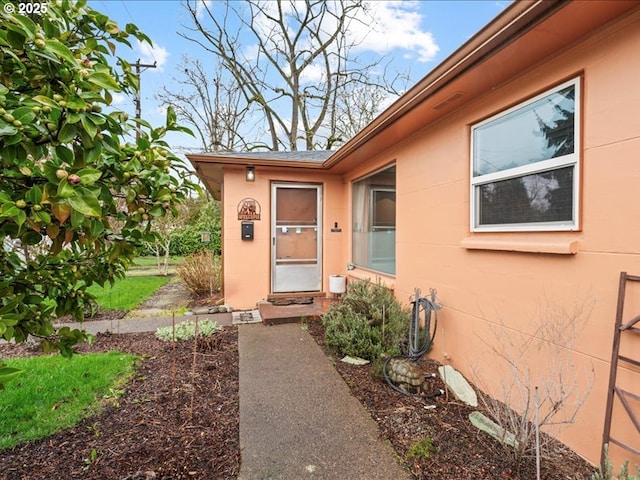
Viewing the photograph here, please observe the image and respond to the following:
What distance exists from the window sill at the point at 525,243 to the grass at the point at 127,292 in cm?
505

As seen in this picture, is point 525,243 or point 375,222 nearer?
point 525,243

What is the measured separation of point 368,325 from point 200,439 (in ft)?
6.86

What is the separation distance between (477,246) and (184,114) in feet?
58.2

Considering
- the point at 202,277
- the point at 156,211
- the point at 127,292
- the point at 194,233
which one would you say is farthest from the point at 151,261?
the point at 156,211

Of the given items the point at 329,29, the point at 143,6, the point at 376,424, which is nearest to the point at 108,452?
the point at 376,424

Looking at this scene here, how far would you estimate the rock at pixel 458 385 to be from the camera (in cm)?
288

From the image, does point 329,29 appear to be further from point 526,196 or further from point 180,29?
point 526,196

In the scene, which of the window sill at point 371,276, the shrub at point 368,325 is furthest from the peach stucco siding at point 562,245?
the window sill at point 371,276

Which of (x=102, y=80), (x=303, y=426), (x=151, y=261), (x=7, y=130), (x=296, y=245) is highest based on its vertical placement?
(x=102, y=80)

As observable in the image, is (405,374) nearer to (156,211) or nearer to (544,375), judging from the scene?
(544,375)

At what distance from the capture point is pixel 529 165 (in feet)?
8.43

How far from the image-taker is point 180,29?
47.3 feet

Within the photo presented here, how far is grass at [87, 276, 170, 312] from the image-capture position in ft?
20.7

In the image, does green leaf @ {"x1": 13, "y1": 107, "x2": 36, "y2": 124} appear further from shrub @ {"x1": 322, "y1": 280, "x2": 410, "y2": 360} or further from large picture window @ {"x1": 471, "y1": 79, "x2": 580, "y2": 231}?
shrub @ {"x1": 322, "y1": 280, "x2": 410, "y2": 360}
